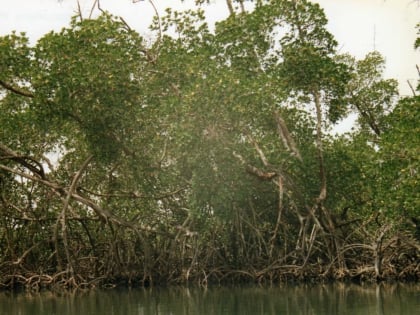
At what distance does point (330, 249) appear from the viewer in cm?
1349

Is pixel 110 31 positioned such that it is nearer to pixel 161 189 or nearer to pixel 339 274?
pixel 161 189

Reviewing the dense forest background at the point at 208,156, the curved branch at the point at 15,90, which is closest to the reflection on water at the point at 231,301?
the dense forest background at the point at 208,156

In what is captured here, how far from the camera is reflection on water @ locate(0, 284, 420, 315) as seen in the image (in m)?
9.47

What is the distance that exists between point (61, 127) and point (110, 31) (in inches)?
81.2

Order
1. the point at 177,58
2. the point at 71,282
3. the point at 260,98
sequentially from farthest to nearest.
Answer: the point at 71,282, the point at 177,58, the point at 260,98

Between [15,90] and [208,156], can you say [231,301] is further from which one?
[15,90]

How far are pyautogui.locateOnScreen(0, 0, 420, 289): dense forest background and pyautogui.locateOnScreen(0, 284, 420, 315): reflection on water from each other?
944mm

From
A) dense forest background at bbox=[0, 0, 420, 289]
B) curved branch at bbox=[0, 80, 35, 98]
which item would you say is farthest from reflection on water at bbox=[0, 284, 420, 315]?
curved branch at bbox=[0, 80, 35, 98]

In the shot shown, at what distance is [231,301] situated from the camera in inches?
432

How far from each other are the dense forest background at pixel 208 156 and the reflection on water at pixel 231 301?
0.94 meters

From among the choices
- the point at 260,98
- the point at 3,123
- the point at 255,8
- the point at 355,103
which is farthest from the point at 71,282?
the point at 355,103

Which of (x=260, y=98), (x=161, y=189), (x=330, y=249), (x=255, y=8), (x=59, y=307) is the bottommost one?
(x=59, y=307)

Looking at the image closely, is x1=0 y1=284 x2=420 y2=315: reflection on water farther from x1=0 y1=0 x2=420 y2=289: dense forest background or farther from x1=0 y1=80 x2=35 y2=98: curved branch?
x1=0 y1=80 x2=35 y2=98: curved branch

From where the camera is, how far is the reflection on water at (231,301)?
947 cm
